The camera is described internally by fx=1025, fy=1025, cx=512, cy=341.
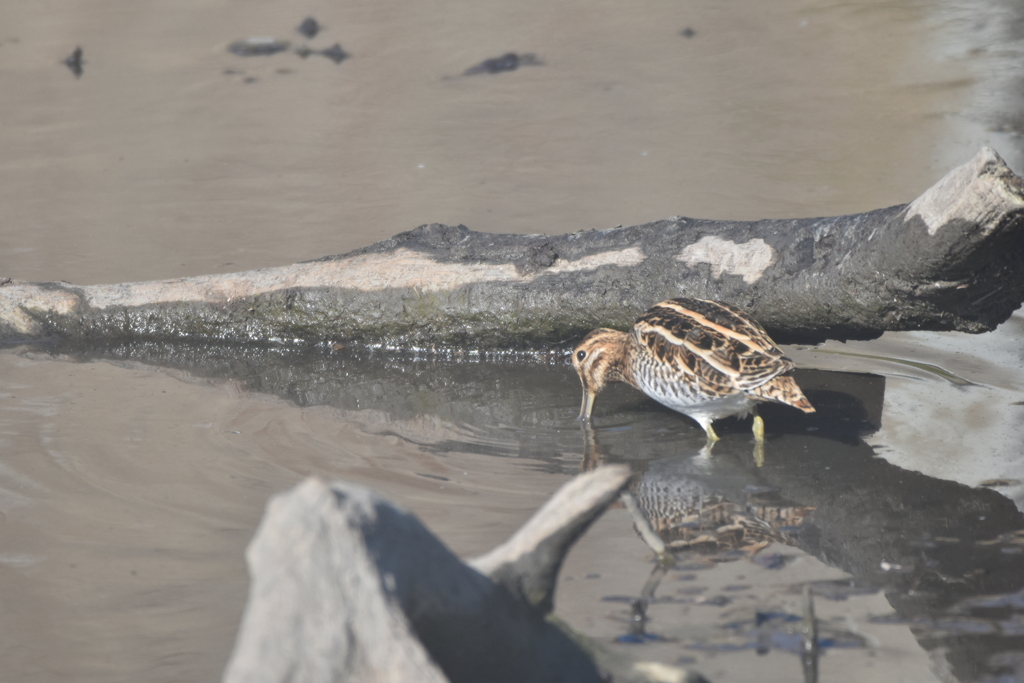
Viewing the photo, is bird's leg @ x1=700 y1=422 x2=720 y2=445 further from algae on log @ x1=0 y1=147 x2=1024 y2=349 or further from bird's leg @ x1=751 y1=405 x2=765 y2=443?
algae on log @ x1=0 y1=147 x2=1024 y2=349

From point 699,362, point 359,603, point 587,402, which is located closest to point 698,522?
point 699,362

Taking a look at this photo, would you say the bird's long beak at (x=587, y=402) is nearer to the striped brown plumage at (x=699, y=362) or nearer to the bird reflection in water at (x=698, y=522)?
the striped brown plumage at (x=699, y=362)

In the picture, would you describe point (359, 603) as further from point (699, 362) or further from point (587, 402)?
point (587, 402)

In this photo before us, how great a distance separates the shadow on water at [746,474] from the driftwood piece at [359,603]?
122 centimetres

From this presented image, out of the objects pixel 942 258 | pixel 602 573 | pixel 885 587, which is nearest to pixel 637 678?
pixel 602 573

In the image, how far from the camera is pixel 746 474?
17.8 ft

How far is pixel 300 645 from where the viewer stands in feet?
7.81

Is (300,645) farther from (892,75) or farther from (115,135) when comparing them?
(892,75)

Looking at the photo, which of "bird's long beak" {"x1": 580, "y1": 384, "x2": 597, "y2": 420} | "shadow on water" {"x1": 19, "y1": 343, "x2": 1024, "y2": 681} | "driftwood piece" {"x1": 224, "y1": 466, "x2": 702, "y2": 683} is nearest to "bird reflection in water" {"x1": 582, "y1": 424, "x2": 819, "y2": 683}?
"shadow on water" {"x1": 19, "y1": 343, "x2": 1024, "y2": 681}

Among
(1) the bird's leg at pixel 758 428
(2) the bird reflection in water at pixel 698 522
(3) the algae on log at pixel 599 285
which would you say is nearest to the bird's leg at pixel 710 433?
(1) the bird's leg at pixel 758 428

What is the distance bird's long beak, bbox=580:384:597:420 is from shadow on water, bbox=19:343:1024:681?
0.10 metres

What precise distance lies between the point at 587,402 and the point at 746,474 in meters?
1.24

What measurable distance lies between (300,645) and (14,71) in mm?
14464

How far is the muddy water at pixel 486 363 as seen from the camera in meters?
4.12
